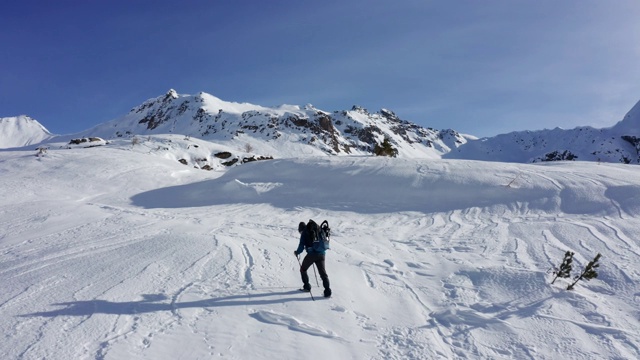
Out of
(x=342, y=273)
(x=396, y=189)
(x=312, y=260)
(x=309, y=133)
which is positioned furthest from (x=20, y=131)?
(x=312, y=260)

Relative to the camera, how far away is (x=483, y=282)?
21.7 ft

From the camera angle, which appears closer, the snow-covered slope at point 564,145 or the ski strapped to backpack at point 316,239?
the ski strapped to backpack at point 316,239

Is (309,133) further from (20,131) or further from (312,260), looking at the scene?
(20,131)

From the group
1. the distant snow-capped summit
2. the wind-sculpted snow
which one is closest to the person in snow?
the wind-sculpted snow

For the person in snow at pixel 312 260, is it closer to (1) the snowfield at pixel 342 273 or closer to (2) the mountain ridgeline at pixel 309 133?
(1) the snowfield at pixel 342 273

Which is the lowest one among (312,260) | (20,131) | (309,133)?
(312,260)

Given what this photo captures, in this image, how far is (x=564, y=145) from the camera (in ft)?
505

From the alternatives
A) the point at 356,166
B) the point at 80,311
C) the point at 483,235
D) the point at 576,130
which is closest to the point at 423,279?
the point at 483,235

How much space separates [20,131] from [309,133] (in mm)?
177198

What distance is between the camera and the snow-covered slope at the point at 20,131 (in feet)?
525

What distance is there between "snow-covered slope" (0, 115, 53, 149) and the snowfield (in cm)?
19108

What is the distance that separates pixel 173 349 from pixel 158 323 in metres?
0.71

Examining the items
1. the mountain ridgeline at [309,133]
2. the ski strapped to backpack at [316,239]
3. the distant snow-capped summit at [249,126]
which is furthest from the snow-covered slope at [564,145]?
the ski strapped to backpack at [316,239]

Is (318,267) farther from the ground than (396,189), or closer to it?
closer to it
